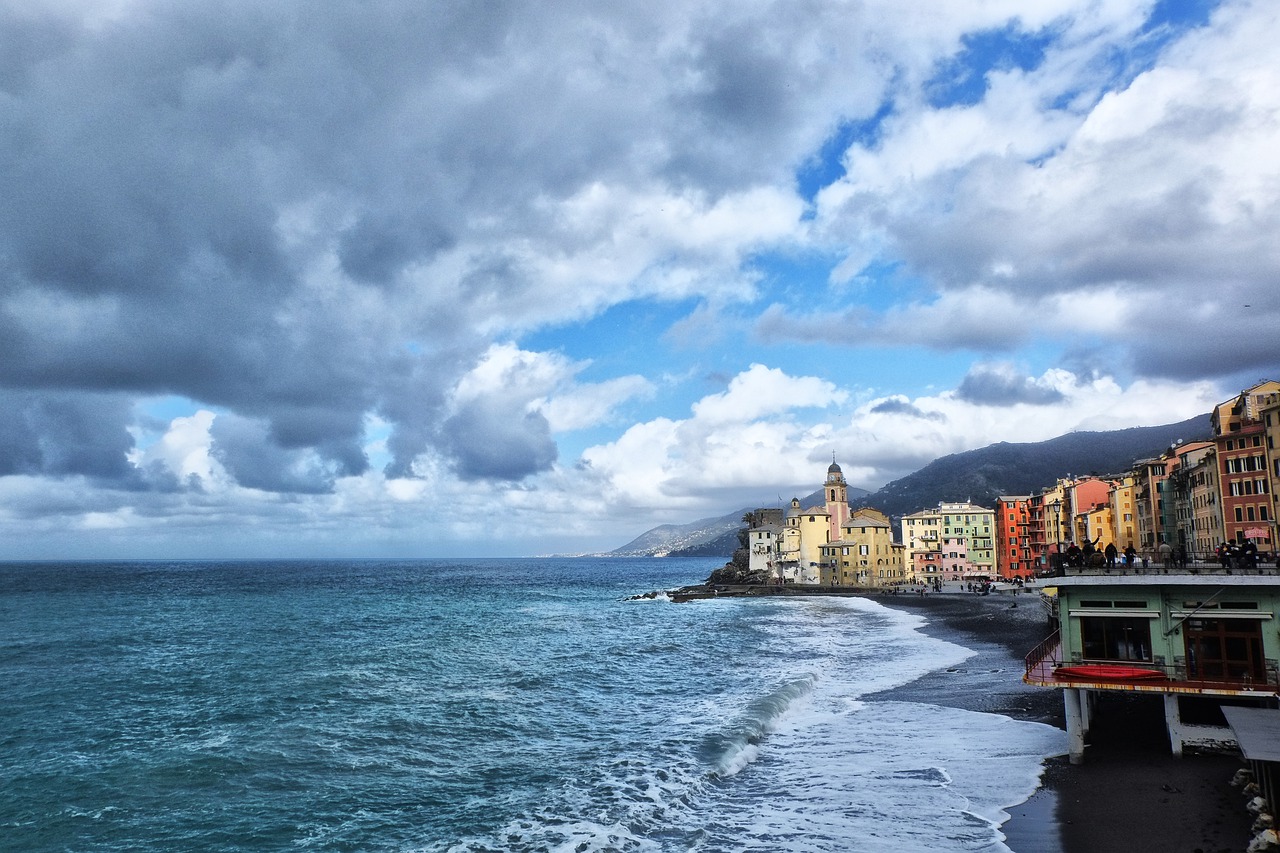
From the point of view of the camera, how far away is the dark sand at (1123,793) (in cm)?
1948

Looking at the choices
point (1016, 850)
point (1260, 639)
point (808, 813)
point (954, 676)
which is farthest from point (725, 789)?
point (954, 676)

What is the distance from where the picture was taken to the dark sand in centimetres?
1948

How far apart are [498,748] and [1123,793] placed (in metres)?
23.1

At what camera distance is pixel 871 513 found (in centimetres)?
14600

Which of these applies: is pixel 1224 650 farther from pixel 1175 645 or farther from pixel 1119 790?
pixel 1119 790

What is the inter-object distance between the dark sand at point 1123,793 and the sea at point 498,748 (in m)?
1.11

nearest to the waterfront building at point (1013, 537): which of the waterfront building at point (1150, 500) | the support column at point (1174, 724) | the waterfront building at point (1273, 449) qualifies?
the waterfront building at point (1150, 500)

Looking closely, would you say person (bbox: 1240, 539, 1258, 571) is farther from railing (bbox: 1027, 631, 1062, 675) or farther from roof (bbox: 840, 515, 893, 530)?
roof (bbox: 840, 515, 893, 530)

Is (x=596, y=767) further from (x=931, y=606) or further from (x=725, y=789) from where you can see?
(x=931, y=606)

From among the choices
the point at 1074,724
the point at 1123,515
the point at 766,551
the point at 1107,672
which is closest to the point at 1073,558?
the point at 1107,672

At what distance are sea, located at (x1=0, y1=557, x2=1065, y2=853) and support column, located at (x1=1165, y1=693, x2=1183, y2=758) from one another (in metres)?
4.34

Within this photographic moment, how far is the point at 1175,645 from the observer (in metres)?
26.3

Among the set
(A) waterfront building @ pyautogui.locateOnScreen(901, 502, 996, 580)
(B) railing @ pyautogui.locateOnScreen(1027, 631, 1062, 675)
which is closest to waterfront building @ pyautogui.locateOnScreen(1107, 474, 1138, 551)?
(A) waterfront building @ pyautogui.locateOnScreen(901, 502, 996, 580)

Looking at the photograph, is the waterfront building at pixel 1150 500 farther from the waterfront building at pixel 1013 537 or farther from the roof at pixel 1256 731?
the roof at pixel 1256 731
